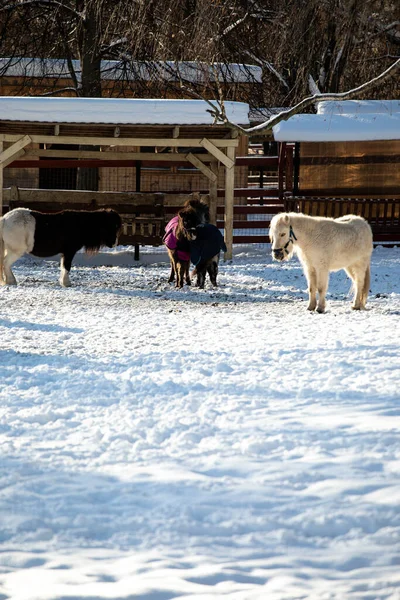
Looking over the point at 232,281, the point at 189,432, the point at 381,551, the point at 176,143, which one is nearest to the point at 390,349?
the point at 189,432

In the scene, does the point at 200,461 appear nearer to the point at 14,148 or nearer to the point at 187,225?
the point at 187,225

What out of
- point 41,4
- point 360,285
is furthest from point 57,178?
point 360,285

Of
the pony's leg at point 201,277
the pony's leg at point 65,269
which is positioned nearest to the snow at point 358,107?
the pony's leg at point 201,277

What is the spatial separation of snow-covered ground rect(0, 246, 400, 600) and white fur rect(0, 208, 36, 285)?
382 cm

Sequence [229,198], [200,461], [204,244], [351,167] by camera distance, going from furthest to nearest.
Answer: [351,167], [229,198], [204,244], [200,461]

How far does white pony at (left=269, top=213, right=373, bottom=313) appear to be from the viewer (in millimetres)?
10820

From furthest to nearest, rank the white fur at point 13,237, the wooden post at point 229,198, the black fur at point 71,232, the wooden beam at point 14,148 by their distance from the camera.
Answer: the wooden post at point 229,198
the wooden beam at point 14,148
the black fur at point 71,232
the white fur at point 13,237

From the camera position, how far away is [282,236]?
10789 millimetres

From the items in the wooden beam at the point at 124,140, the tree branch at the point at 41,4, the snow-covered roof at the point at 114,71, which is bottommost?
the wooden beam at the point at 124,140

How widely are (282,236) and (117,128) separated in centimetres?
709

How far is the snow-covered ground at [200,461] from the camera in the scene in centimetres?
396

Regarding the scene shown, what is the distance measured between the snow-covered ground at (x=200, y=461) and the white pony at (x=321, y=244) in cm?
115

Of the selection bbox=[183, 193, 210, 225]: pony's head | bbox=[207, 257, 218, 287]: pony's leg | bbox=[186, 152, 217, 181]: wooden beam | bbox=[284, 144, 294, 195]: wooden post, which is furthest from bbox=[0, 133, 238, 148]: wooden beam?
bbox=[284, 144, 294, 195]: wooden post

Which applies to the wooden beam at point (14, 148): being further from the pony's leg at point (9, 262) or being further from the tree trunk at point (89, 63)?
the tree trunk at point (89, 63)
